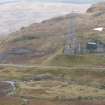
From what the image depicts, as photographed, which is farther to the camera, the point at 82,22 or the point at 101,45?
A: the point at 82,22

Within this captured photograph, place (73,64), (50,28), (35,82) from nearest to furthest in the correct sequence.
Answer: (35,82) → (73,64) → (50,28)

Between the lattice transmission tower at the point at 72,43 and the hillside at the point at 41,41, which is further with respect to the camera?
the hillside at the point at 41,41

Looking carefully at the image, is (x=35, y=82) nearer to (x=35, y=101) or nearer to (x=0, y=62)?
(x=35, y=101)

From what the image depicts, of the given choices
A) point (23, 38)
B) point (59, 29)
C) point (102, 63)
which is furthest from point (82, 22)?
point (102, 63)

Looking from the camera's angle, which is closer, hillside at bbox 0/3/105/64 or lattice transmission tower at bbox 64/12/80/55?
lattice transmission tower at bbox 64/12/80/55

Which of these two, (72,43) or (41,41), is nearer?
Result: (72,43)

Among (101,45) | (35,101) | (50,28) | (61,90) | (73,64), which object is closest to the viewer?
(35,101)

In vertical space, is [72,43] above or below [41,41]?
above

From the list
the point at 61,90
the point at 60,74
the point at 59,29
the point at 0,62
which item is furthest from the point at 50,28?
the point at 61,90
